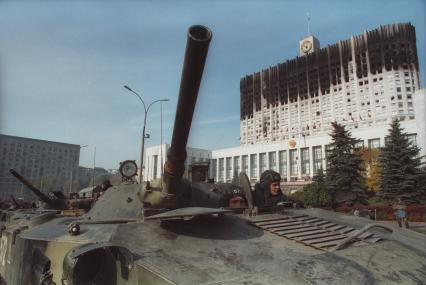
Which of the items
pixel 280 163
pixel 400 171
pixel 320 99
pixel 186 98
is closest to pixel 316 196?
pixel 400 171

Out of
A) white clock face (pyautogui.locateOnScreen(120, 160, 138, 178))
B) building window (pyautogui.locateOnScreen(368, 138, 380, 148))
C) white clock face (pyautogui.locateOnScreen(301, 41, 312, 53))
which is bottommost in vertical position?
white clock face (pyautogui.locateOnScreen(120, 160, 138, 178))

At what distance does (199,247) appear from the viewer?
4180 mm

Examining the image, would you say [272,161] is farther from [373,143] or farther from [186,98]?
[186,98]

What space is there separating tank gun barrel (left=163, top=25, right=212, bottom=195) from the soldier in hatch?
260 centimetres

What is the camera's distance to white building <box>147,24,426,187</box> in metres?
83.1

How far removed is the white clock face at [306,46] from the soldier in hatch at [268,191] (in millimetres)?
→ 132958

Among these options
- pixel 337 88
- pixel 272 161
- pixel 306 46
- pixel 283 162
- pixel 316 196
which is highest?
pixel 306 46

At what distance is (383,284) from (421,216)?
1148 inches

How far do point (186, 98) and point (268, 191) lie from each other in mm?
3788

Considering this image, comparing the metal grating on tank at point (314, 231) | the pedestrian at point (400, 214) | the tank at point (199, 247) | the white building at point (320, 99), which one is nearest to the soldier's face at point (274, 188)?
the tank at point (199, 247)

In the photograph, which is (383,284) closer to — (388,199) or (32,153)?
(388,199)

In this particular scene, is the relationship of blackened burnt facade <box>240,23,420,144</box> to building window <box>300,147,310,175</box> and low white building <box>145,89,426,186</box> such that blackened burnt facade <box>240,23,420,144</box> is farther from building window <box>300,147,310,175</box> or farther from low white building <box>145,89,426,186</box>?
building window <box>300,147,310,175</box>

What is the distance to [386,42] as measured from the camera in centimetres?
9988

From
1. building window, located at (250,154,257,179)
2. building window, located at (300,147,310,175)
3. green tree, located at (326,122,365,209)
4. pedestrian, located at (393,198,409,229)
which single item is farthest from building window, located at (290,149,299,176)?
pedestrian, located at (393,198,409,229)
